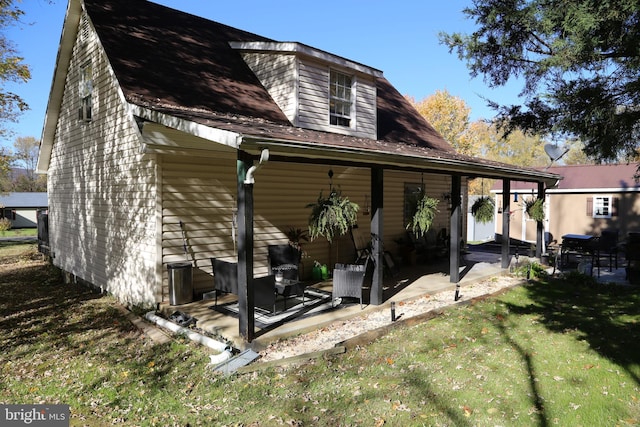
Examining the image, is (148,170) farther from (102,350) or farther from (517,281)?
(517,281)

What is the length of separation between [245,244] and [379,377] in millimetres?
2271


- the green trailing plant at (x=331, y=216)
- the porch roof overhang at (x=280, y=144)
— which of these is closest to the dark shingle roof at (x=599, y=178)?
the porch roof overhang at (x=280, y=144)

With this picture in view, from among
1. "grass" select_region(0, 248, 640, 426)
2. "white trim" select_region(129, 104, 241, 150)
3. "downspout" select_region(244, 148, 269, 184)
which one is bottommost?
"grass" select_region(0, 248, 640, 426)

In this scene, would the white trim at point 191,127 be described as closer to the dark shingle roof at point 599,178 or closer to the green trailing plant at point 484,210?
the green trailing plant at point 484,210

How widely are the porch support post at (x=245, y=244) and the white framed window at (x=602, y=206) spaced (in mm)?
18509

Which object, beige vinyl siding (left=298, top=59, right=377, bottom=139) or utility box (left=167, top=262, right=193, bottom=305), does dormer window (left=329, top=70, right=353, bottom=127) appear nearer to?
Result: beige vinyl siding (left=298, top=59, right=377, bottom=139)

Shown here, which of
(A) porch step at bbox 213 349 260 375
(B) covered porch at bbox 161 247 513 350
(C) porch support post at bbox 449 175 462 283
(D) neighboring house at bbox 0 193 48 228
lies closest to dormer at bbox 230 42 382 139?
(C) porch support post at bbox 449 175 462 283

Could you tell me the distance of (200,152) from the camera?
7.14 meters

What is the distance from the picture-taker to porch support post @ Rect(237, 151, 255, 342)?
4.95m

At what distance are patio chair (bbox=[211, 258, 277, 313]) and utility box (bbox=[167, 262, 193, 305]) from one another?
2.66 ft

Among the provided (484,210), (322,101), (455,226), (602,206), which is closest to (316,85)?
(322,101)

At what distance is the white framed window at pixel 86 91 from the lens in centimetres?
912

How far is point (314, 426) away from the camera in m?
3.55

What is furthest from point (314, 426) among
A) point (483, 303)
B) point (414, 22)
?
point (414, 22)
